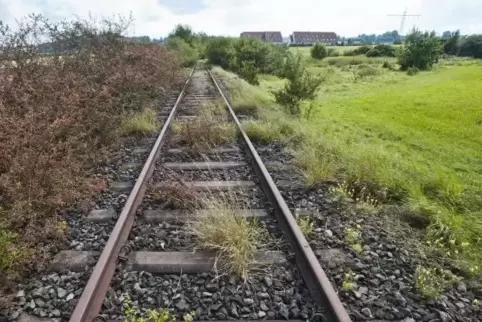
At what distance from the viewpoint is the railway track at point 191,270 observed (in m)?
2.74

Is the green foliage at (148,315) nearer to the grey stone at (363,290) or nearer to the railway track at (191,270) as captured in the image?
the railway track at (191,270)

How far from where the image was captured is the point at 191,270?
3.21 meters

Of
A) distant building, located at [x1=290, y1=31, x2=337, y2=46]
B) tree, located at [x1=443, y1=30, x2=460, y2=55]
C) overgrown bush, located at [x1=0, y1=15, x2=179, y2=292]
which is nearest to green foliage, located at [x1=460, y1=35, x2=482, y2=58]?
tree, located at [x1=443, y1=30, x2=460, y2=55]

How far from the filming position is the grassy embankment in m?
4.52

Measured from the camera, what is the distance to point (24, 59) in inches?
263

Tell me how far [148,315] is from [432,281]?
2.25m

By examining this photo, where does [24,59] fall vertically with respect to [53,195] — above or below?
above

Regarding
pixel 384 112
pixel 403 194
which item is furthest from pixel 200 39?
pixel 403 194

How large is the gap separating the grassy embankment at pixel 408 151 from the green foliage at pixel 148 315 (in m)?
2.63

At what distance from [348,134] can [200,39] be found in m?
48.0

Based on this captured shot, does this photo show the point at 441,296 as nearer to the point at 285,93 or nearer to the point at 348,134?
the point at 348,134

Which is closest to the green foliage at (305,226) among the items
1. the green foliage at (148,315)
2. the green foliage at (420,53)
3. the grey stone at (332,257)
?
the grey stone at (332,257)

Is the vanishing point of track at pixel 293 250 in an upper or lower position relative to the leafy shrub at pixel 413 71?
upper

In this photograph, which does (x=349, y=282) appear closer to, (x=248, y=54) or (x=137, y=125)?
(x=137, y=125)
